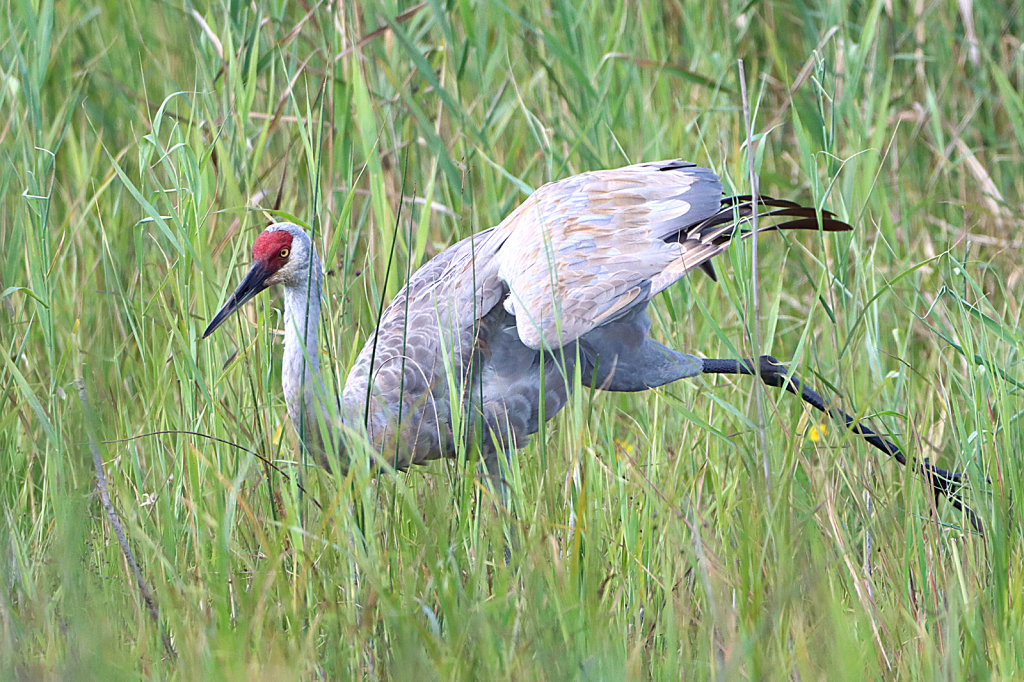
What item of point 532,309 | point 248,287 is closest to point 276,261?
point 248,287

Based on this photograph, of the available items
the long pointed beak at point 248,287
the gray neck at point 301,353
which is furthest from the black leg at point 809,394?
the long pointed beak at point 248,287

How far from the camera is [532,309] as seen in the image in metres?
2.69

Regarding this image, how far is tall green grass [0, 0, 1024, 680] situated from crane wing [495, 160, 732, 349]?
5.5 inches

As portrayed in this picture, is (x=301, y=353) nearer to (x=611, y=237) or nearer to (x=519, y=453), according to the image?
(x=519, y=453)

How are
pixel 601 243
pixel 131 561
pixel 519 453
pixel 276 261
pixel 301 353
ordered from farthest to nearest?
pixel 519 453, pixel 601 243, pixel 276 261, pixel 301 353, pixel 131 561

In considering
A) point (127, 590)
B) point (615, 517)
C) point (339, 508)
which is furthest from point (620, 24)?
point (127, 590)

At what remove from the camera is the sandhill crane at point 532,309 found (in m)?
2.69

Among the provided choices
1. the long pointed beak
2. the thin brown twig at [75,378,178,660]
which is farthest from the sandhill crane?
the thin brown twig at [75,378,178,660]

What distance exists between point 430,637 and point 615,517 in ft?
2.43

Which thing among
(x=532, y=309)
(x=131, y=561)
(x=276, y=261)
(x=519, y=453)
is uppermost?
(x=276, y=261)

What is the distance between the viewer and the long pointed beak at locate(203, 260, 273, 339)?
2.65m

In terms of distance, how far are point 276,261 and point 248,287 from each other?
10cm

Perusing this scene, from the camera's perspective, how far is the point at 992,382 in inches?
91.6

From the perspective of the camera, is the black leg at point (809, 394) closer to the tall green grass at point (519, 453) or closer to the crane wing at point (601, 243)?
the tall green grass at point (519, 453)
